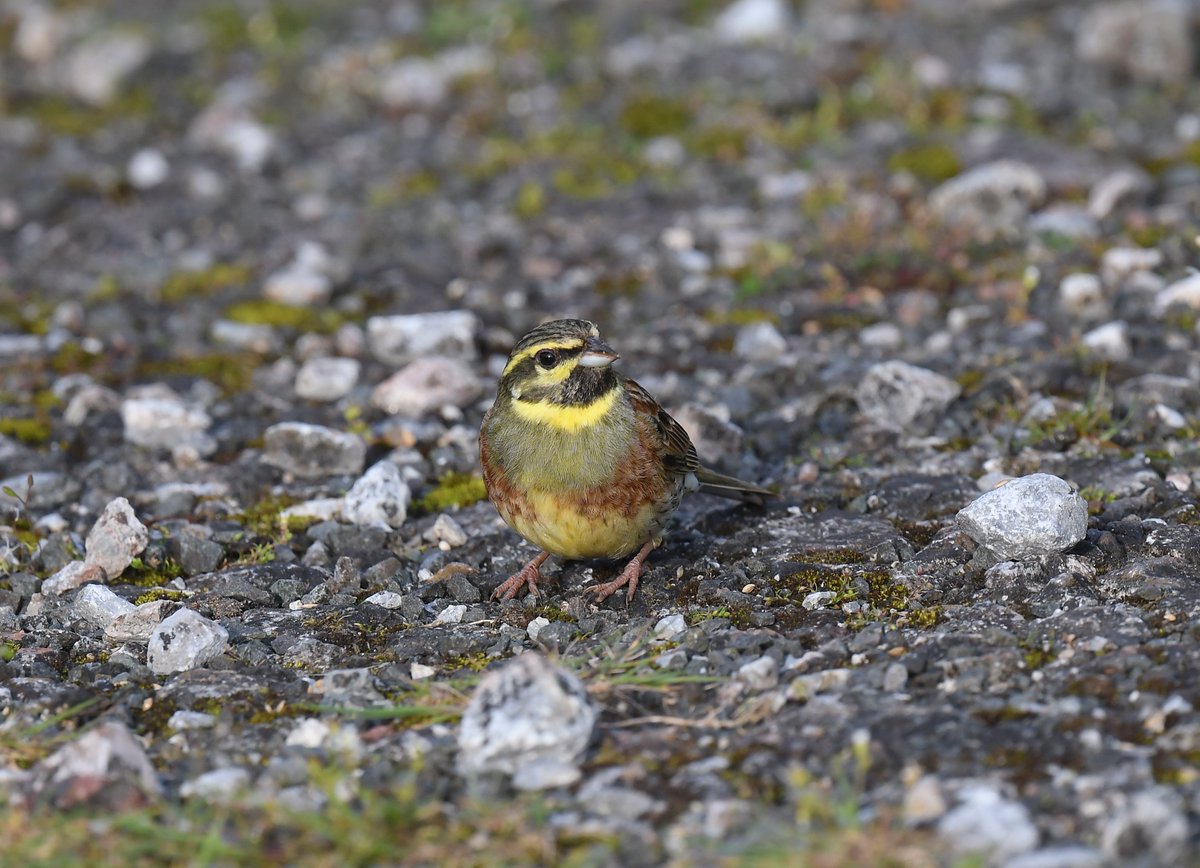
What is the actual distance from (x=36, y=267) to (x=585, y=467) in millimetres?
5673

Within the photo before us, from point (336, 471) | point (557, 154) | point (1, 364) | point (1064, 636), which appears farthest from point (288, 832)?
point (557, 154)

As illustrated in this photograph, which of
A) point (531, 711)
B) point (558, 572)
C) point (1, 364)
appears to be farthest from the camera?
point (1, 364)

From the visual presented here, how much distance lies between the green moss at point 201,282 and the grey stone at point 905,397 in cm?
439

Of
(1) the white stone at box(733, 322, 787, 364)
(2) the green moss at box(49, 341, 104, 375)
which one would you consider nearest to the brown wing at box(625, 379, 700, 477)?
(1) the white stone at box(733, 322, 787, 364)

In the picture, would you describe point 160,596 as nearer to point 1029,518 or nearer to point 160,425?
point 160,425

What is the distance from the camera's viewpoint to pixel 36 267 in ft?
32.9

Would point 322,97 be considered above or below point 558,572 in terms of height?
above

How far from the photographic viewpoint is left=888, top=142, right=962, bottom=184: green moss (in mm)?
10344

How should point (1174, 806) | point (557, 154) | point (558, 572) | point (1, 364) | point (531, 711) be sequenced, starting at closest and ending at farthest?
point (1174, 806) < point (531, 711) < point (558, 572) < point (1, 364) < point (557, 154)

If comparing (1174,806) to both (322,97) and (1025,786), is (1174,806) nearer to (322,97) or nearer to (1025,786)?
(1025,786)

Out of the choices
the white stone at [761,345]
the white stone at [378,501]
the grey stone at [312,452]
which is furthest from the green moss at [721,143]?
the white stone at [378,501]

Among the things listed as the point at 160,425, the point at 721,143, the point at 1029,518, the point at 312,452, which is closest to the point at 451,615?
the point at 312,452

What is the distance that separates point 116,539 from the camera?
642cm

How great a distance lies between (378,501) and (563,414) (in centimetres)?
119
